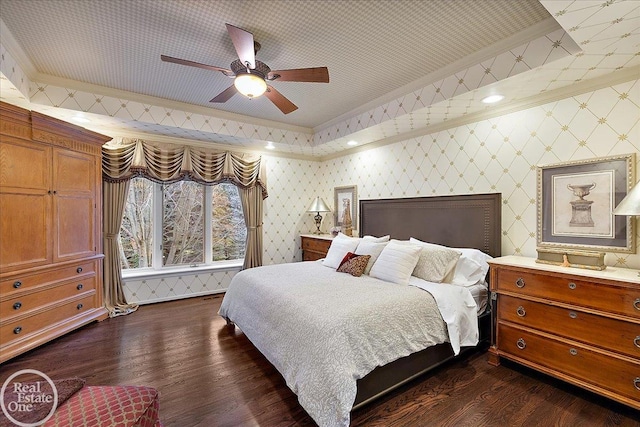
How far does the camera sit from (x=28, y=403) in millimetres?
1222

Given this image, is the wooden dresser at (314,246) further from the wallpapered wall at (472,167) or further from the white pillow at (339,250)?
the white pillow at (339,250)

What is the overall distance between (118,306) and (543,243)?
4.94m

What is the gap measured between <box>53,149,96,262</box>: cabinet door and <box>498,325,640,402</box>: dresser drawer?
4.41 metres

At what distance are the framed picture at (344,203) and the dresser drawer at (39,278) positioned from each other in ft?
11.6

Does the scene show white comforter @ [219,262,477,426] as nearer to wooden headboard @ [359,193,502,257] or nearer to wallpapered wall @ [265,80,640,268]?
wooden headboard @ [359,193,502,257]

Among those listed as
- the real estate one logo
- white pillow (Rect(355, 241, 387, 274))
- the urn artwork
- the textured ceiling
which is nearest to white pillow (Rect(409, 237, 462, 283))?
white pillow (Rect(355, 241, 387, 274))

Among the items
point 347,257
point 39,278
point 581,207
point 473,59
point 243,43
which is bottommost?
point 39,278

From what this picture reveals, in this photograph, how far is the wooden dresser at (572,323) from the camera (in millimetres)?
1810

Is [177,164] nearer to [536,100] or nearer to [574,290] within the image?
[536,100]

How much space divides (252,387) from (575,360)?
239 cm

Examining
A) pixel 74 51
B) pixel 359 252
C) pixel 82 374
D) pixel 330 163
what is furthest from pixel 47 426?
pixel 330 163

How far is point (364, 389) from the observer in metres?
1.86

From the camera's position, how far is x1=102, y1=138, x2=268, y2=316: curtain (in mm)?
3662

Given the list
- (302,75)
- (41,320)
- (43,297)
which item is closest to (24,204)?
(43,297)
